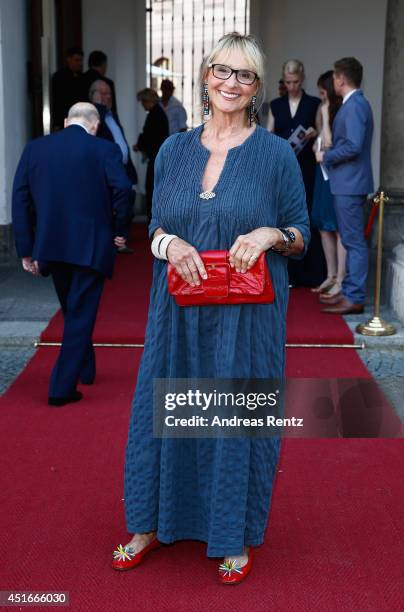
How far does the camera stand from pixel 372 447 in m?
4.53

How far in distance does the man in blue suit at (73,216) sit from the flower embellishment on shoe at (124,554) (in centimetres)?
197

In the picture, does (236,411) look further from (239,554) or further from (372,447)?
(372,447)

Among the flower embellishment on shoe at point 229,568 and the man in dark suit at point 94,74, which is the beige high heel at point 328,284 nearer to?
the man in dark suit at point 94,74

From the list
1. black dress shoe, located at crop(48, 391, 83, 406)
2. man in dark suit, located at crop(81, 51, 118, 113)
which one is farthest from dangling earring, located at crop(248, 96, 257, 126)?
man in dark suit, located at crop(81, 51, 118, 113)

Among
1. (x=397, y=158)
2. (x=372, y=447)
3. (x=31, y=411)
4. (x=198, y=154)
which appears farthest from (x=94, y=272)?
(x=397, y=158)

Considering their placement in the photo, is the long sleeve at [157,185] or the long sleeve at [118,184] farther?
the long sleeve at [118,184]

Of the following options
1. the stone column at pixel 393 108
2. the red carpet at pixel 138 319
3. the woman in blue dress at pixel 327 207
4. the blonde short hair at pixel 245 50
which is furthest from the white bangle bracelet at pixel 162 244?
the stone column at pixel 393 108

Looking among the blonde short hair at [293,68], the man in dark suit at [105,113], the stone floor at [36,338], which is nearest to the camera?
the stone floor at [36,338]

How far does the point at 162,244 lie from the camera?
3.01 metres

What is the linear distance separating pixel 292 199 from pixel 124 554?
137 centimetres

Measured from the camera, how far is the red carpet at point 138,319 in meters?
6.55

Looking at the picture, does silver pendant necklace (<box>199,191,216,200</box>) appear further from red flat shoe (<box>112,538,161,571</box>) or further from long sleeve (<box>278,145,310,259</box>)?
red flat shoe (<box>112,538,161,571</box>)

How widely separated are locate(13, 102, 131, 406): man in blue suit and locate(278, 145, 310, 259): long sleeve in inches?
81.6

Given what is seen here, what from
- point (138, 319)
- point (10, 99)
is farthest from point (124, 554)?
point (10, 99)
